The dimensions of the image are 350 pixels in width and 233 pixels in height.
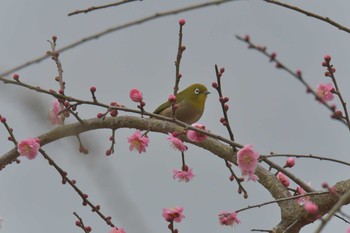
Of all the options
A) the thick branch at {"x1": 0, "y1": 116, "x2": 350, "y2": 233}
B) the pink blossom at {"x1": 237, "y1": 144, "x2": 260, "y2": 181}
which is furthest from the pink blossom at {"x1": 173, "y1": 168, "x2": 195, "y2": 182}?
the pink blossom at {"x1": 237, "y1": 144, "x2": 260, "y2": 181}

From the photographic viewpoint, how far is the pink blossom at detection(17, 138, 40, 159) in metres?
4.44

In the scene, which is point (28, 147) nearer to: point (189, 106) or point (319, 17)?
point (189, 106)

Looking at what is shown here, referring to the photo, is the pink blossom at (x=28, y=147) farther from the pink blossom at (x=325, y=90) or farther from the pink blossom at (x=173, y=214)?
the pink blossom at (x=325, y=90)

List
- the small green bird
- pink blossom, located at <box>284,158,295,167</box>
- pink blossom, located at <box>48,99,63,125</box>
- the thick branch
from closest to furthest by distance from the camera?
1. pink blossom, located at <box>48,99,63,125</box>
2. the thick branch
3. pink blossom, located at <box>284,158,295,167</box>
4. the small green bird

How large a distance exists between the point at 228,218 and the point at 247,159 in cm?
47

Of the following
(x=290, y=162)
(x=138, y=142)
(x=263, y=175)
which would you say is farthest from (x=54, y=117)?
(x=138, y=142)

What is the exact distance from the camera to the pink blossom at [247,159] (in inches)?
128

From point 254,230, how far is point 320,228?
7.31ft

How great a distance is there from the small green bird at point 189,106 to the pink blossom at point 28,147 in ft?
6.13

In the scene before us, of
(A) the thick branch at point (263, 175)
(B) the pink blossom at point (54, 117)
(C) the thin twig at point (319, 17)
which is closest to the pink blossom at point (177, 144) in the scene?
(A) the thick branch at point (263, 175)

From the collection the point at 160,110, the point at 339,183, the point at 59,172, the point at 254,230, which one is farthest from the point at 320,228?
the point at 160,110

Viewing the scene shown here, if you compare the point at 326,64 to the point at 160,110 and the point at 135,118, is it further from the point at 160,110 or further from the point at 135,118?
the point at 160,110

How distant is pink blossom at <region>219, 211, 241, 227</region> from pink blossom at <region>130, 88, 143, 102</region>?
0.96 metres

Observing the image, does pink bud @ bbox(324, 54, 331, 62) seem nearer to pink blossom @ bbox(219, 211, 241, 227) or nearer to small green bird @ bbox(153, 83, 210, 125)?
pink blossom @ bbox(219, 211, 241, 227)
